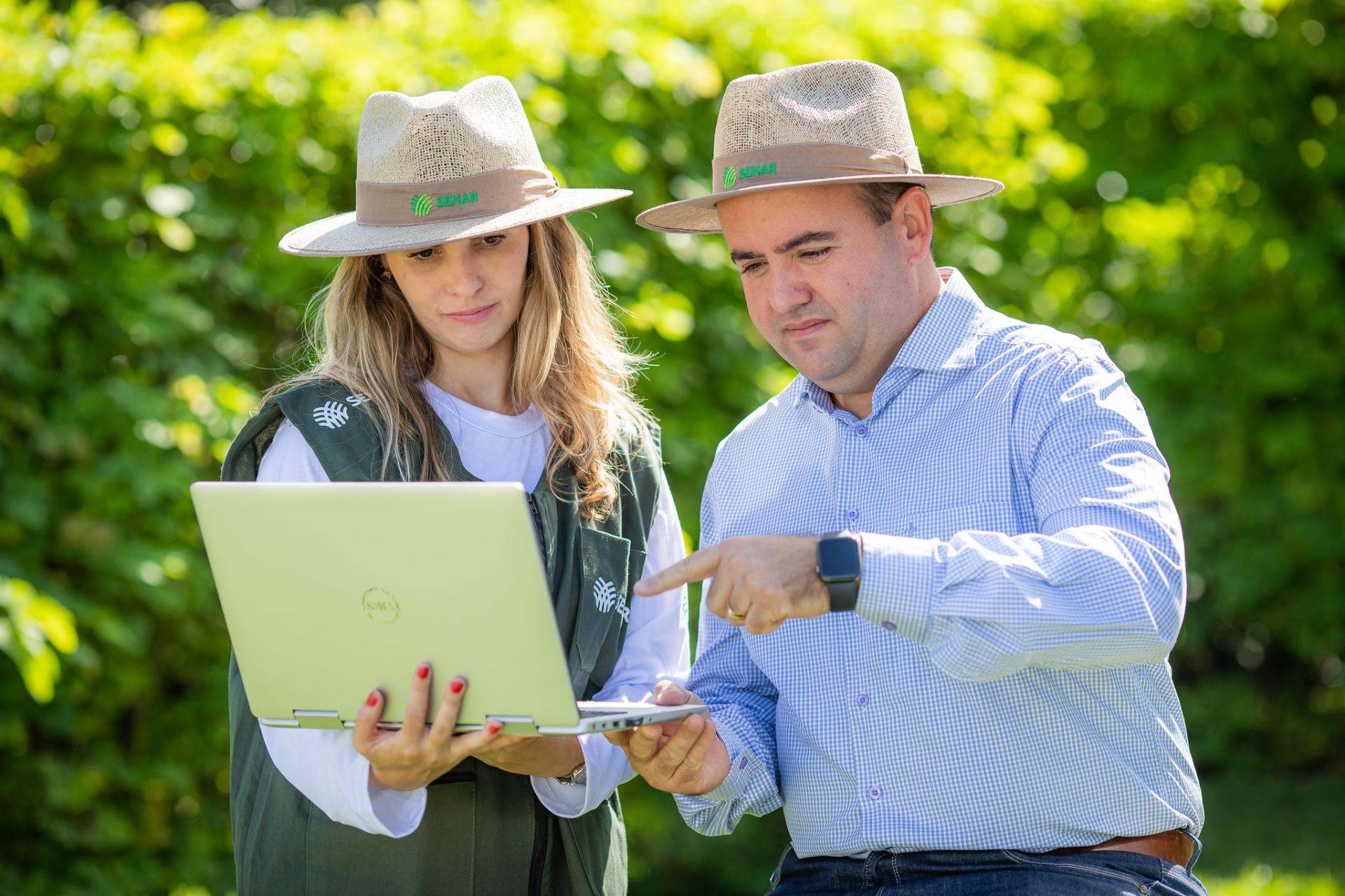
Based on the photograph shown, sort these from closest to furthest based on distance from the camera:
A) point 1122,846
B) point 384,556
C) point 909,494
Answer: point 384,556 → point 1122,846 → point 909,494

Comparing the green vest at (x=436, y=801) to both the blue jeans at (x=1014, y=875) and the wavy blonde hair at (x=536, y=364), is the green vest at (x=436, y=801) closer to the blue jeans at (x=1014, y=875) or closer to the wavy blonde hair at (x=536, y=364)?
the wavy blonde hair at (x=536, y=364)

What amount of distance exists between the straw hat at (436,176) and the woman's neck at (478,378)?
0.88 ft

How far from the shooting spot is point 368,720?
6.66 feet

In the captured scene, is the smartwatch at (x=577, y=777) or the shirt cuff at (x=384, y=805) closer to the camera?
the shirt cuff at (x=384, y=805)

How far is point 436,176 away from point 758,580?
1020 mm

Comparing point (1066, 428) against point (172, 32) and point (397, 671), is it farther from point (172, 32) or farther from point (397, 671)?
point (172, 32)

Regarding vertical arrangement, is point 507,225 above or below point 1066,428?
above

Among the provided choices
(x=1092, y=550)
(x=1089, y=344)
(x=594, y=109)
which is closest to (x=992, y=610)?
(x=1092, y=550)

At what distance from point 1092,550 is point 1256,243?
14.4ft

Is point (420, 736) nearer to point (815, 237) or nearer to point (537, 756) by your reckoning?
point (537, 756)

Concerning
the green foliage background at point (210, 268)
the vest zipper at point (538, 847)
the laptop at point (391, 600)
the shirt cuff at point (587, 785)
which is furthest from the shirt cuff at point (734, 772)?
the green foliage background at point (210, 268)

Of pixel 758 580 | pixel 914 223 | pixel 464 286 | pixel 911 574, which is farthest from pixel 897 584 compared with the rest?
pixel 464 286

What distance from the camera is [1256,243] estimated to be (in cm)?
584

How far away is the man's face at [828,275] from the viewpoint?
250cm
